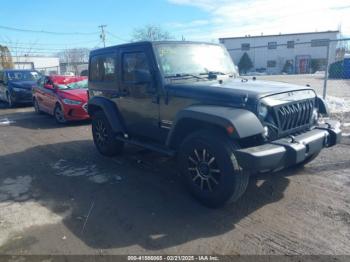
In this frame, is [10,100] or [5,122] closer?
[5,122]

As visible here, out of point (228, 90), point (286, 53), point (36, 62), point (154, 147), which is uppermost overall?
point (286, 53)

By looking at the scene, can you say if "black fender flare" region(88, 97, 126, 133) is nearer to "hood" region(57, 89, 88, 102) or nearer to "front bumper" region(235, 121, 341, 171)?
"front bumper" region(235, 121, 341, 171)

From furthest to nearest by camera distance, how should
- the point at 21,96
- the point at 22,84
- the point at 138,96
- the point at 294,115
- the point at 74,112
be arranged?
the point at 22,84 → the point at 21,96 → the point at 74,112 → the point at 138,96 → the point at 294,115

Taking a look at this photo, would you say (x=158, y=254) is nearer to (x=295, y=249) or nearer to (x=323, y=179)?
(x=295, y=249)

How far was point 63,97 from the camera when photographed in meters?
9.68

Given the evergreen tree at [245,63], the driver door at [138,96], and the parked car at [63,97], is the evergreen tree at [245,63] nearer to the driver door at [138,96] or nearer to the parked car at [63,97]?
the parked car at [63,97]

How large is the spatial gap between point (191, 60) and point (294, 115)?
5.75ft

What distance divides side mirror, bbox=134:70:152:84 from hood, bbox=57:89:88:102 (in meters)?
5.27

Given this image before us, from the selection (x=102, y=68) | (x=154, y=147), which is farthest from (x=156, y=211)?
(x=102, y=68)

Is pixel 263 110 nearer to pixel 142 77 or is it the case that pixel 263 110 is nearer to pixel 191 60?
pixel 191 60

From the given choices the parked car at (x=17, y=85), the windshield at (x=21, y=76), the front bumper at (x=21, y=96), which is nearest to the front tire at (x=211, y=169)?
the parked car at (x=17, y=85)

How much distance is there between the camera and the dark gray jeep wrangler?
3475 mm

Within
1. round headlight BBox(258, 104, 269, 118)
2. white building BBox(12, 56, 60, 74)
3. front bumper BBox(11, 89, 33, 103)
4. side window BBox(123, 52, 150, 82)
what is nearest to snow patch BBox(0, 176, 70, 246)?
side window BBox(123, 52, 150, 82)

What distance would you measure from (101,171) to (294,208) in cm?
314
